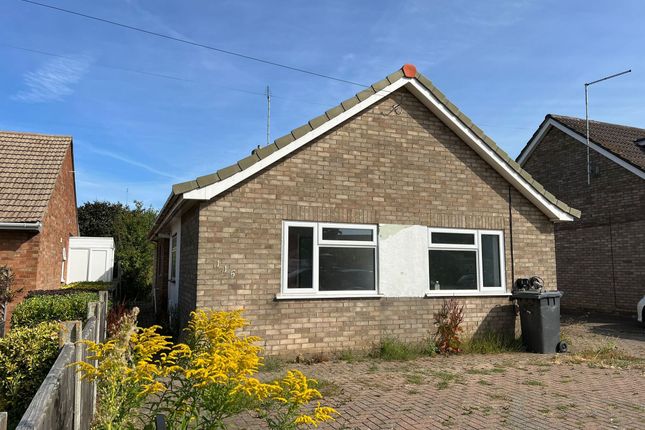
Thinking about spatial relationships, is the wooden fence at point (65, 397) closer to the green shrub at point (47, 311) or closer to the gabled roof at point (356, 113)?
the gabled roof at point (356, 113)

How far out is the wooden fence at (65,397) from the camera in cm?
216

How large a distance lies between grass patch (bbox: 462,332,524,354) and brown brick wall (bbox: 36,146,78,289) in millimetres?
10103

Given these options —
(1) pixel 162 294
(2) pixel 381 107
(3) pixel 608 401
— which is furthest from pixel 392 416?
(1) pixel 162 294

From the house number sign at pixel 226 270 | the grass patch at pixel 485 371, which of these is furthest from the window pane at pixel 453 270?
the house number sign at pixel 226 270

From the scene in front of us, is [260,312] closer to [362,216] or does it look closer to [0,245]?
[362,216]

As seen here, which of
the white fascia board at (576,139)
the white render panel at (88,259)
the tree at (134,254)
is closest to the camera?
the white fascia board at (576,139)

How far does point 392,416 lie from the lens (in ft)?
18.2

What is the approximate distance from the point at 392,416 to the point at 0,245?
10146 mm

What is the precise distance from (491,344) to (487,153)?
399 centimetres

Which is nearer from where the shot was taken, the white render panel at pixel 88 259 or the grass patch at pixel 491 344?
the grass patch at pixel 491 344

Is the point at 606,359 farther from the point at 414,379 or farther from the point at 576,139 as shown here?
the point at 576,139

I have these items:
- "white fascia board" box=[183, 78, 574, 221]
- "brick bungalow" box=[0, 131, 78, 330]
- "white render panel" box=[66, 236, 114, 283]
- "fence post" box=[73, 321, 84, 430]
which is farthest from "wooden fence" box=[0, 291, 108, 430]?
"white render panel" box=[66, 236, 114, 283]

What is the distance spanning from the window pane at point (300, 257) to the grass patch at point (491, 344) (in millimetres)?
3598

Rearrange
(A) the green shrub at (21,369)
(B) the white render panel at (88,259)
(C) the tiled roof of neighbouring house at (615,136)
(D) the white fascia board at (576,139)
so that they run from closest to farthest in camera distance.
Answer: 1. (A) the green shrub at (21,369)
2. (D) the white fascia board at (576,139)
3. (C) the tiled roof of neighbouring house at (615,136)
4. (B) the white render panel at (88,259)
